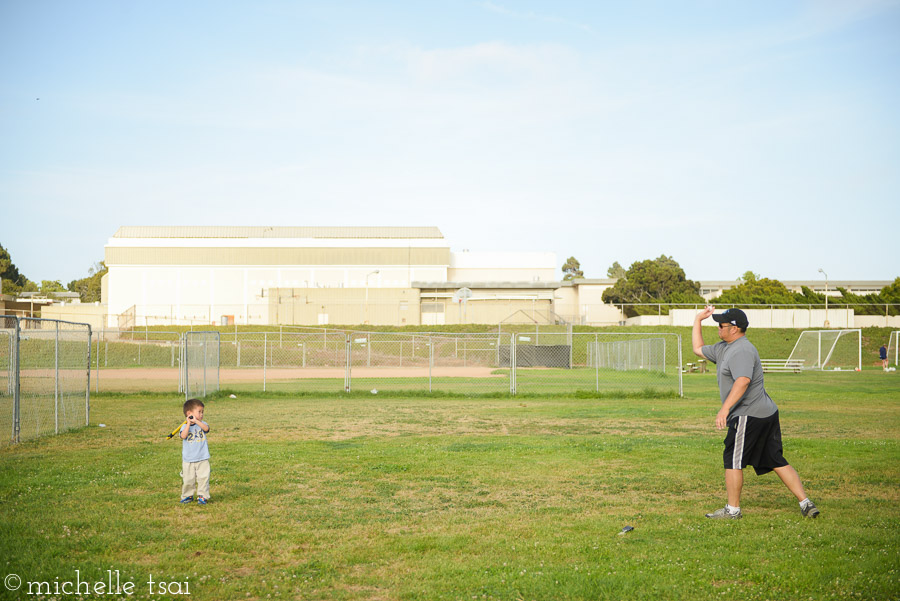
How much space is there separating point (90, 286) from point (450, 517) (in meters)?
132

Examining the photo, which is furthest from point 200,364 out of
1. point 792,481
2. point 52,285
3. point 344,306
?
point 52,285

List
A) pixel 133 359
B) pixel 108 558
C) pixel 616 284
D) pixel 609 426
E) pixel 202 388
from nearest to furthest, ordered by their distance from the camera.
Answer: pixel 108 558, pixel 609 426, pixel 202 388, pixel 133 359, pixel 616 284

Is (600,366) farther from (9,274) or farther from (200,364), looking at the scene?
(9,274)

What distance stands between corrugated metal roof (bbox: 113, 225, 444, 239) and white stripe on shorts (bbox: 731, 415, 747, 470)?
76.8 metres

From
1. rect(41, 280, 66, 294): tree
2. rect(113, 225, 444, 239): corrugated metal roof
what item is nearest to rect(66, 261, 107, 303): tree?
rect(41, 280, 66, 294): tree

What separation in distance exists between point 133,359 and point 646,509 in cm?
4069

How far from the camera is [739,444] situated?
23.5ft

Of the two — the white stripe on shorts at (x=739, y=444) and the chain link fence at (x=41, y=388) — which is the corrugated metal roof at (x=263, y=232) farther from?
A: the white stripe on shorts at (x=739, y=444)

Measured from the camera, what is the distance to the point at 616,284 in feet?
306

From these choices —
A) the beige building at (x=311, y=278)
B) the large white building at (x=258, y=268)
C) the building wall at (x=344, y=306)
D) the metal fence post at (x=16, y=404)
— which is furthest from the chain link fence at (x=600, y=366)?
the large white building at (x=258, y=268)

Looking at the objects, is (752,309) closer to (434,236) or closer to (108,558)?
(434,236)

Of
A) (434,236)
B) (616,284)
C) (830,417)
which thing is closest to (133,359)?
(830,417)

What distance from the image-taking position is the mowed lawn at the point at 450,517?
5441mm

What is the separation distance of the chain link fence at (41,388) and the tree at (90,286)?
104936 mm
